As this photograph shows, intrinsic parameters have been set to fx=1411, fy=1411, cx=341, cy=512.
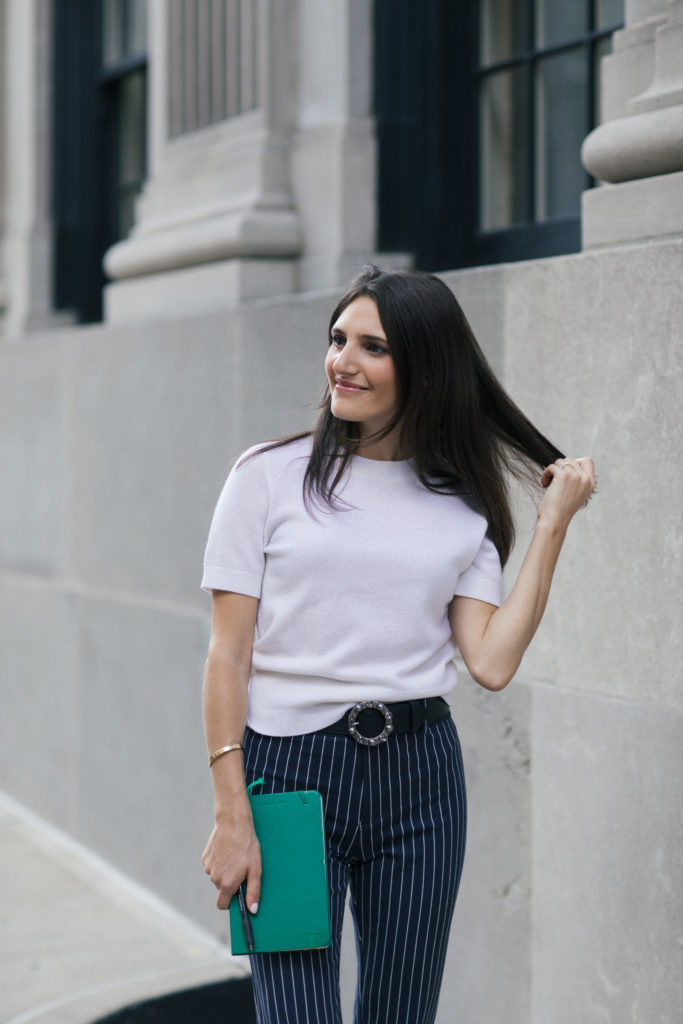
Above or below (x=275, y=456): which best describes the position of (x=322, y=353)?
above

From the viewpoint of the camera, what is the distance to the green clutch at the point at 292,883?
2.49 meters

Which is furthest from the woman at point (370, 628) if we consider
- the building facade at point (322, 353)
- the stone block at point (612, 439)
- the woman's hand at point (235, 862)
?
the stone block at point (612, 439)

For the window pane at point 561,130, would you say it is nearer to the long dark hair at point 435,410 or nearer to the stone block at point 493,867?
the stone block at point 493,867

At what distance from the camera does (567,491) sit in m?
2.66

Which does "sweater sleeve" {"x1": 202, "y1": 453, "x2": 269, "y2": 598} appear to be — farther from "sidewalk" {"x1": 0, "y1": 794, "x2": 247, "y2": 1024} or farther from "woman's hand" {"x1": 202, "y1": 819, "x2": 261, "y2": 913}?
"sidewalk" {"x1": 0, "y1": 794, "x2": 247, "y2": 1024}

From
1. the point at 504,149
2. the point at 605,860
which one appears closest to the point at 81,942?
the point at 605,860

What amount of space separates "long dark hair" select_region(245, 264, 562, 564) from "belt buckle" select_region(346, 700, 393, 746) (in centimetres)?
37

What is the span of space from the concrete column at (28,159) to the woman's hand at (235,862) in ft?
18.4

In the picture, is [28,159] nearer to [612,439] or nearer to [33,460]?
[33,460]

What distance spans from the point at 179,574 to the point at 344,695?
9.33 feet

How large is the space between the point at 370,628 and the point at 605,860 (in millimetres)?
1152

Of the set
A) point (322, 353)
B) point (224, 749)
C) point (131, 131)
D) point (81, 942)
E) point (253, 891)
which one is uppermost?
point (131, 131)

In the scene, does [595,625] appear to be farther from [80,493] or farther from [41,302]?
[41,302]

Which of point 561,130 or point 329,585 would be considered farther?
point 561,130
